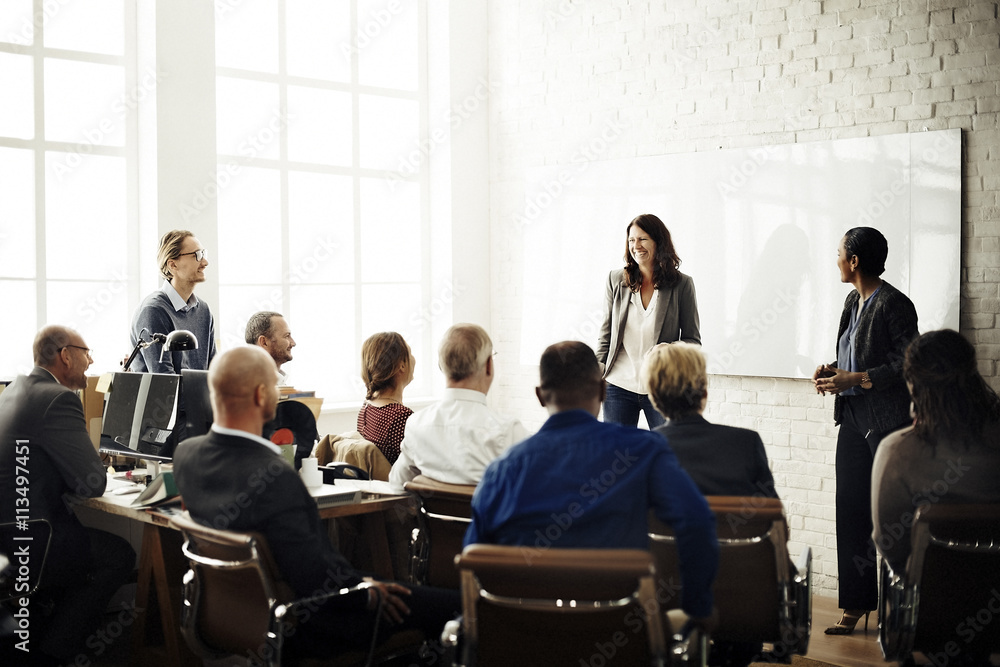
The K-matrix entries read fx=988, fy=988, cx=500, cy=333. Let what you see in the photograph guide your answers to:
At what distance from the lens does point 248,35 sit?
21.0 feet

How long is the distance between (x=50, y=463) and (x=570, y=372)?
84.3 inches

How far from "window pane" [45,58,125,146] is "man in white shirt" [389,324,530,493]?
3.44m

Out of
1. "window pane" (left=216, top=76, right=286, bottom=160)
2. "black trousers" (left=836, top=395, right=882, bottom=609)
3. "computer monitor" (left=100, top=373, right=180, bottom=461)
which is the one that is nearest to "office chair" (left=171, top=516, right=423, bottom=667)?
"computer monitor" (left=100, top=373, right=180, bottom=461)

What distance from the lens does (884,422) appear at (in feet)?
13.4

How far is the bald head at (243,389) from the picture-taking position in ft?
8.85

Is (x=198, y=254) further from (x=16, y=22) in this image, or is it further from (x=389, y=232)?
(x=389, y=232)

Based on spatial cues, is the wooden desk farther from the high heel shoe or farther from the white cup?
the high heel shoe

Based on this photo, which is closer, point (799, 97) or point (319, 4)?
point (799, 97)

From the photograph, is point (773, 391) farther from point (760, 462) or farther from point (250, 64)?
point (250, 64)

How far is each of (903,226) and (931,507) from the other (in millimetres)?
2840

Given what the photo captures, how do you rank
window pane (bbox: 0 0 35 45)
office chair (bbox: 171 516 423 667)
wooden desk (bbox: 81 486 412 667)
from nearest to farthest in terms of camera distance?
office chair (bbox: 171 516 423 667) < wooden desk (bbox: 81 486 412 667) < window pane (bbox: 0 0 35 45)

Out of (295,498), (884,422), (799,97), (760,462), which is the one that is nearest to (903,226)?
(799,97)

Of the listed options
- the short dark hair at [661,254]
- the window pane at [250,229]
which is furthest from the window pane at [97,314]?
the short dark hair at [661,254]

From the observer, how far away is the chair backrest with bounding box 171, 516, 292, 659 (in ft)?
8.11
